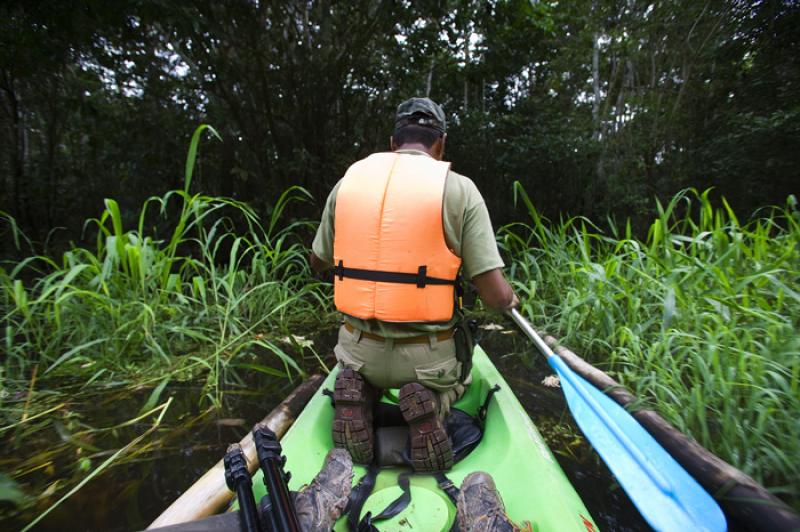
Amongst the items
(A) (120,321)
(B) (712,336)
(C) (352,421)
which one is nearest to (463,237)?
(C) (352,421)

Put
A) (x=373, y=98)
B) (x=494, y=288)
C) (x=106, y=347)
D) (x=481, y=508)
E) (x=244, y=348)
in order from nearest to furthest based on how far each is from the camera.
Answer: (x=481, y=508)
(x=494, y=288)
(x=106, y=347)
(x=244, y=348)
(x=373, y=98)

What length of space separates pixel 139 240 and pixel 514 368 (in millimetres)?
2512

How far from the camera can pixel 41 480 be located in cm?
149

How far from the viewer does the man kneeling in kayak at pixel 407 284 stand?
4.57ft

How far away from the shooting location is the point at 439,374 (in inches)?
59.5

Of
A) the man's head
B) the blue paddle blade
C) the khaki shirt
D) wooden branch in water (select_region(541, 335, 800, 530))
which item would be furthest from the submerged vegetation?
the man's head

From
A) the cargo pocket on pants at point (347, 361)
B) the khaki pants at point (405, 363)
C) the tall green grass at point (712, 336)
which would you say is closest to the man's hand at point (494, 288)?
the khaki pants at point (405, 363)

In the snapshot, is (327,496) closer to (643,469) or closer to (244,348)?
(643,469)

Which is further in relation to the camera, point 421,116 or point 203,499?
point 421,116

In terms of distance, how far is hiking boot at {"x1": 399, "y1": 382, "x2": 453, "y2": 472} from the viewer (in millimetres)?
1323

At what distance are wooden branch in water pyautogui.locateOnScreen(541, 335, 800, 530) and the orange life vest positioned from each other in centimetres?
98

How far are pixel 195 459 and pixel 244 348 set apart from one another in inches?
35.5

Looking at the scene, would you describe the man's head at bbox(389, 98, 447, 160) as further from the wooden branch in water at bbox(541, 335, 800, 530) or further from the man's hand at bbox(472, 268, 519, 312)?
the wooden branch in water at bbox(541, 335, 800, 530)

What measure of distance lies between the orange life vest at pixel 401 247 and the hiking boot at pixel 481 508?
550mm
